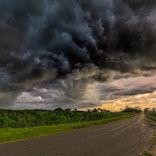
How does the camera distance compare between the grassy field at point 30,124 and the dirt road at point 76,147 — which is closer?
the dirt road at point 76,147

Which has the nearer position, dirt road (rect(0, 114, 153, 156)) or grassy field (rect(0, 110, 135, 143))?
dirt road (rect(0, 114, 153, 156))

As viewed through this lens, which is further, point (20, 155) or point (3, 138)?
point (3, 138)

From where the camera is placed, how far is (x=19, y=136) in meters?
28.8

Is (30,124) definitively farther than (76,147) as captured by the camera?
Yes

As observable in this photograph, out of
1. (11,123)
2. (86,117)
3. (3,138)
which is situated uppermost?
(86,117)

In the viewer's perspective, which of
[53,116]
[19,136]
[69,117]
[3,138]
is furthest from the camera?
[69,117]

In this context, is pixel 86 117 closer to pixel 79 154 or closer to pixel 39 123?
pixel 39 123

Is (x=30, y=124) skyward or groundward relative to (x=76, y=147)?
skyward

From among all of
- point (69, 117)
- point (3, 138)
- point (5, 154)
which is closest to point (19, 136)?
point (3, 138)

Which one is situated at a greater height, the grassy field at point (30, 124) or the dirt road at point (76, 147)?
the grassy field at point (30, 124)

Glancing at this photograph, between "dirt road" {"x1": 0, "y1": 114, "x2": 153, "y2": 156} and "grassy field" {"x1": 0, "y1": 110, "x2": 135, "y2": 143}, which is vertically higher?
"grassy field" {"x1": 0, "y1": 110, "x2": 135, "y2": 143}

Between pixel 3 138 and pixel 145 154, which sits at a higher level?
pixel 3 138

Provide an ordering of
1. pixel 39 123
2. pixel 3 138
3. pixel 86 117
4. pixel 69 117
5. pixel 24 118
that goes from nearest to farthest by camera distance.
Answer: pixel 3 138, pixel 24 118, pixel 39 123, pixel 69 117, pixel 86 117

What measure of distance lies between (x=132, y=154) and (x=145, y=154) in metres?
0.95
